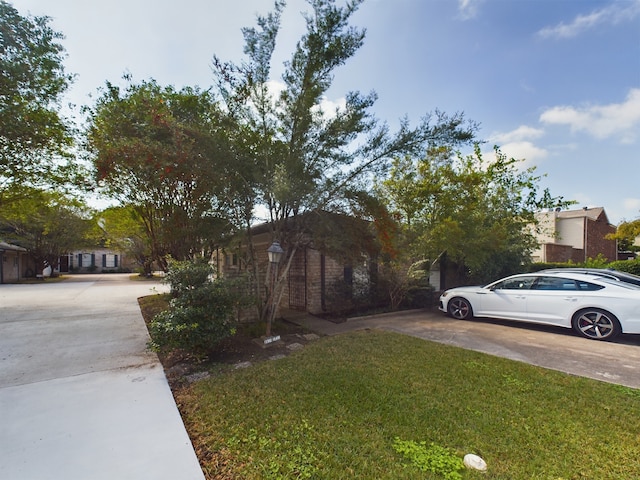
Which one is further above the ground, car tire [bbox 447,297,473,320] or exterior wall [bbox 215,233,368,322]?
exterior wall [bbox 215,233,368,322]

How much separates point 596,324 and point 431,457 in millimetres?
5163

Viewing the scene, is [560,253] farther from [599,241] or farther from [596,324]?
[596,324]

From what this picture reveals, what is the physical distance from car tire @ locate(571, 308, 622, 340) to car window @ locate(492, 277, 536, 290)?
96 centimetres

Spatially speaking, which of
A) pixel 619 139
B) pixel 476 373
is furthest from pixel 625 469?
pixel 619 139

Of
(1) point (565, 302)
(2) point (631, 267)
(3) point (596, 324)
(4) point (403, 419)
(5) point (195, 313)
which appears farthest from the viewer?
(2) point (631, 267)

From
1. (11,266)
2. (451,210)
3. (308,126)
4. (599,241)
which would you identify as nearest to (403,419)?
(308,126)

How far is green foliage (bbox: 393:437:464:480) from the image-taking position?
2.01 metres

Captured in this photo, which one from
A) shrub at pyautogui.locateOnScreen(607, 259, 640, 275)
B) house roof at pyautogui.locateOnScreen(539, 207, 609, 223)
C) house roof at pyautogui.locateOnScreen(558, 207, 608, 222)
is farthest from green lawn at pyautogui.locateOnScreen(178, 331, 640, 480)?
house roof at pyautogui.locateOnScreen(558, 207, 608, 222)

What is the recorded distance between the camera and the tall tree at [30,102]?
18.1 feet

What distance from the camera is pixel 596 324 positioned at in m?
5.10

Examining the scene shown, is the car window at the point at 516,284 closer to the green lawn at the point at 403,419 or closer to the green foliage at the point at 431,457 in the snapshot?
the green lawn at the point at 403,419

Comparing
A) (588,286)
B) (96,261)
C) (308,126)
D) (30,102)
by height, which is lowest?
(96,261)

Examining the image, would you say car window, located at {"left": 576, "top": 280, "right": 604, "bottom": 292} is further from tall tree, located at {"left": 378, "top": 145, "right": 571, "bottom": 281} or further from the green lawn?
the green lawn

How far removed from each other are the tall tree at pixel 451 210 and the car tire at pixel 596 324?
2806 mm
